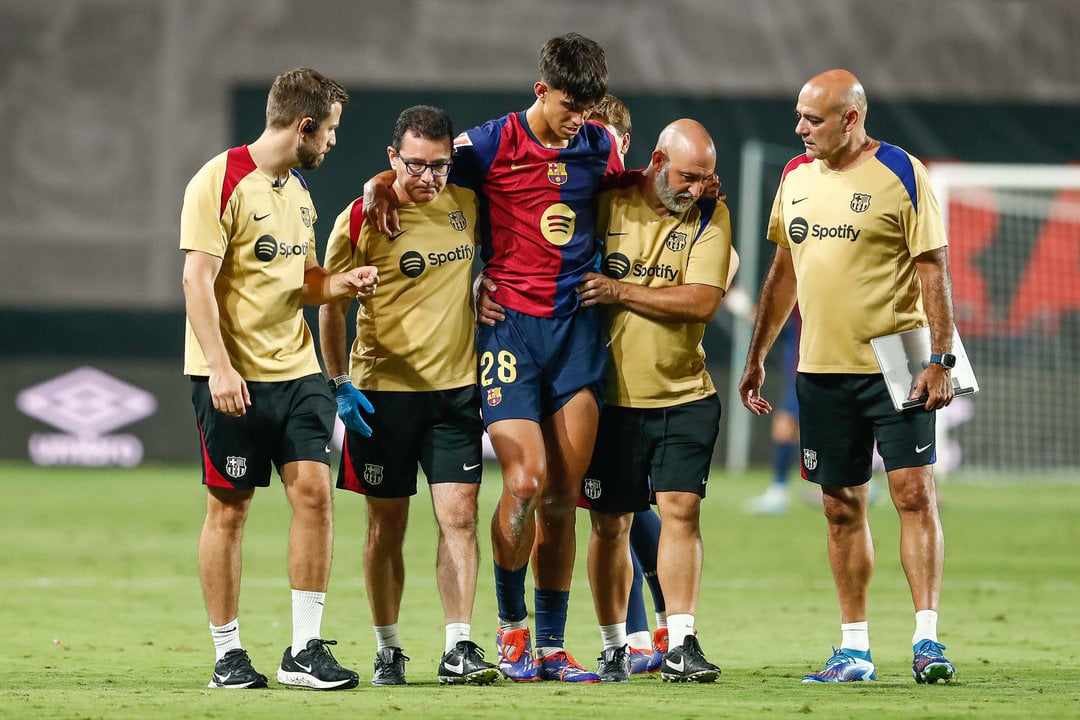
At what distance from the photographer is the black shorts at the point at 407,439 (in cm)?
600

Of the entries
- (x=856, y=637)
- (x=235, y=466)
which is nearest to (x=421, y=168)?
(x=235, y=466)

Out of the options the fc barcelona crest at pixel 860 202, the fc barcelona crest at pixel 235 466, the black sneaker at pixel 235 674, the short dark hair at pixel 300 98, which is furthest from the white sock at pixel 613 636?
the short dark hair at pixel 300 98

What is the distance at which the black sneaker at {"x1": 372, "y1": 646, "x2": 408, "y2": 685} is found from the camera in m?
5.82

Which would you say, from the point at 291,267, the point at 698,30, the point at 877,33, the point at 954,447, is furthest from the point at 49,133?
the point at 291,267

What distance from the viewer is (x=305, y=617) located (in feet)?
18.5

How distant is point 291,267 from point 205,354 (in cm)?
52

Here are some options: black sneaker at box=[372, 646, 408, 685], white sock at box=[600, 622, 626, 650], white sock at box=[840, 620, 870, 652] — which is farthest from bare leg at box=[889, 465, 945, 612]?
black sneaker at box=[372, 646, 408, 685]

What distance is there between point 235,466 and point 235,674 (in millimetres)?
745

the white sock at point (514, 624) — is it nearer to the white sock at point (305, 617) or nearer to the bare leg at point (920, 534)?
the white sock at point (305, 617)

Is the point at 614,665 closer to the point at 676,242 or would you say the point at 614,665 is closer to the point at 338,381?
the point at 338,381

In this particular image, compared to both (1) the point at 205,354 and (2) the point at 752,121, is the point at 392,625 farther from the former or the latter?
(2) the point at 752,121

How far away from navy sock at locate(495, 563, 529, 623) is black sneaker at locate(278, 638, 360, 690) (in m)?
0.62

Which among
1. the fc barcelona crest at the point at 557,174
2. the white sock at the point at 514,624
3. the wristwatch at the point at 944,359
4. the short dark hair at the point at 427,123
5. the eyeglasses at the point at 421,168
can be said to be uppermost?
the short dark hair at the point at 427,123

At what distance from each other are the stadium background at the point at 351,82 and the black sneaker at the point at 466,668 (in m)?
13.1
